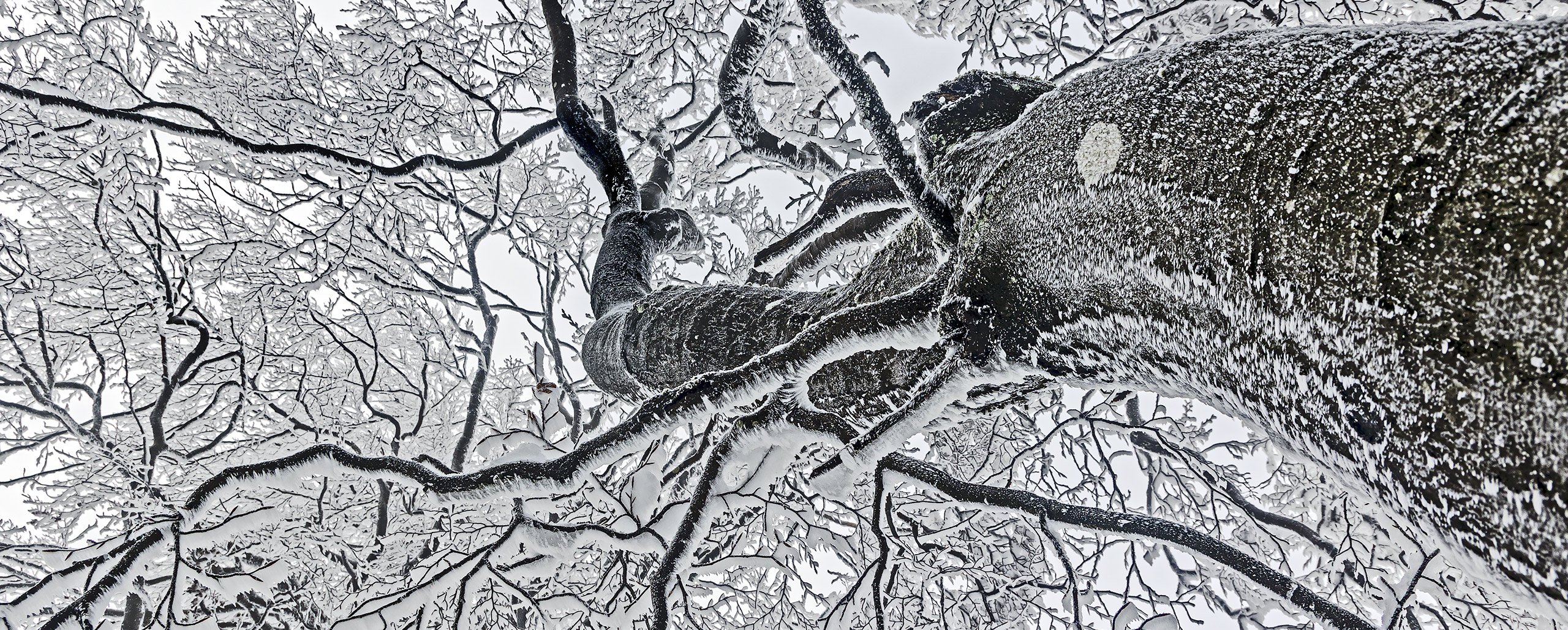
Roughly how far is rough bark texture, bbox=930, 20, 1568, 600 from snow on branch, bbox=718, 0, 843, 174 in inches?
76.8

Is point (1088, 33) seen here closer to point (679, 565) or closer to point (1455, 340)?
point (679, 565)

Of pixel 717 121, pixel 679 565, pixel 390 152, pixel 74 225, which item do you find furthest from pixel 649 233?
pixel 74 225

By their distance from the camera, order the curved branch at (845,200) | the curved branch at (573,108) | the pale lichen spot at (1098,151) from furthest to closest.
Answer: the curved branch at (573,108) < the curved branch at (845,200) < the pale lichen spot at (1098,151)

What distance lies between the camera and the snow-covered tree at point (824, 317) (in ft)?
2.04

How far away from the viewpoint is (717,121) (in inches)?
197

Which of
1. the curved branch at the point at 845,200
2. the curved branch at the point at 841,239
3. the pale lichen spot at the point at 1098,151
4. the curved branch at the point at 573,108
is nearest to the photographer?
the pale lichen spot at the point at 1098,151

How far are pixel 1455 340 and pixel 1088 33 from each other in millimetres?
3902

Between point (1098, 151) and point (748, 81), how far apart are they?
223 centimetres

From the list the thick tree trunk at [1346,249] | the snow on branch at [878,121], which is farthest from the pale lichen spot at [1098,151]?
the snow on branch at [878,121]

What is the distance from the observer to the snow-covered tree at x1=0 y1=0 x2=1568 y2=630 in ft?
2.04

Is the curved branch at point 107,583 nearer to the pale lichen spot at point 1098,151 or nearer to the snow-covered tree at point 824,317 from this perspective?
the snow-covered tree at point 824,317

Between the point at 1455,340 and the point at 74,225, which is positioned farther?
the point at 74,225

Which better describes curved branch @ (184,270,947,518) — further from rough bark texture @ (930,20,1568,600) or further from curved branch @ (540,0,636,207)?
curved branch @ (540,0,636,207)

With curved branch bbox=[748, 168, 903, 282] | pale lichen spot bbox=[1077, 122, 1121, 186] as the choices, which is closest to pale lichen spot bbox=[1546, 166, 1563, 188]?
pale lichen spot bbox=[1077, 122, 1121, 186]
